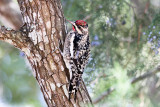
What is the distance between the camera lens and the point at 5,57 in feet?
14.8

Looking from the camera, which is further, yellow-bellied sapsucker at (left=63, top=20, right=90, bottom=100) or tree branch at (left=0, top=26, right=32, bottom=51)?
yellow-bellied sapsucker at (left=63, top=20, right=90, bottom=100)

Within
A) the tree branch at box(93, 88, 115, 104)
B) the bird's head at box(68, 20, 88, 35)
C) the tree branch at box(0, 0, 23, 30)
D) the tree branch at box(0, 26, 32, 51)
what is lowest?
the tree branch at box(93, 88, 115, 104)

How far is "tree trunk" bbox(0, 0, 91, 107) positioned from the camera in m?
1.92

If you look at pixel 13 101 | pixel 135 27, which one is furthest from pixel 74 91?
pixel 13 101

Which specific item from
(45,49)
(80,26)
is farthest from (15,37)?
(80,26)

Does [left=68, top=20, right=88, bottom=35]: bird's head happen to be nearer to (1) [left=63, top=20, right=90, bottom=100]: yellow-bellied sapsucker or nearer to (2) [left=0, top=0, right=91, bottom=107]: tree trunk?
→ (1) [left=63, top=20, right=90, bottom=100]: yellow-bellied sapsucker

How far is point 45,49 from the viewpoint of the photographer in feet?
6.36

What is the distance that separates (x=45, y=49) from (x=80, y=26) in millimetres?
689

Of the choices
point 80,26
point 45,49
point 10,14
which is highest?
point 10,14

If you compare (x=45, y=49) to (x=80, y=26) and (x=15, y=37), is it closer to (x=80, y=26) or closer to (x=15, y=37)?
(x=15, y=37)

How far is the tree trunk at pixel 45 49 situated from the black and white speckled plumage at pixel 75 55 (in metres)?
0.08

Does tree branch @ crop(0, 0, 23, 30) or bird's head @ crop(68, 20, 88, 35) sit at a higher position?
tree branch @ crop(0, 0, 23, 30)

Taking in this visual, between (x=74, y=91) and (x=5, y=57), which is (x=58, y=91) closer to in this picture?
(x=74, y=91)

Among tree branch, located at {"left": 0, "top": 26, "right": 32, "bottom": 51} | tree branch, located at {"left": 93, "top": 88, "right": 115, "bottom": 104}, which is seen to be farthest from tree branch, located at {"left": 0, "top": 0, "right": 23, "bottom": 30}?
tree branch, located at {"left": 93, "top": 88, "right": 115, "bottom": 104}
